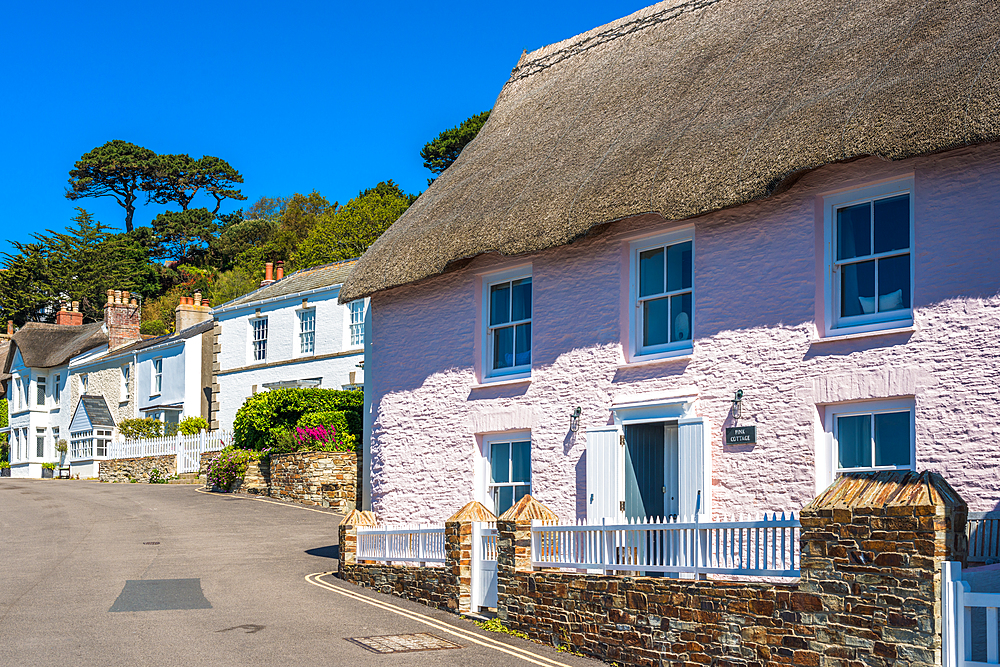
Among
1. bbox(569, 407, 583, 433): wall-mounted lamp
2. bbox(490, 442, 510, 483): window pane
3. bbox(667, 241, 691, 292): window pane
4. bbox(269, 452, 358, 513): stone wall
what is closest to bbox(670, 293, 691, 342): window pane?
bbox(667, 241, 691, 292): window pane

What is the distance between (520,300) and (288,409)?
46.5ft

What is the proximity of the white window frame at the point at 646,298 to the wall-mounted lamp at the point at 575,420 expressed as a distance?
1.05 meters

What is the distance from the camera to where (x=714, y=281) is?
1285 cm

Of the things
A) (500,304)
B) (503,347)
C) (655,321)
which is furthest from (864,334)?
(500,304)

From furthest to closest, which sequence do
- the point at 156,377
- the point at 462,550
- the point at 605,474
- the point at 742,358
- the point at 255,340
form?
the point at 156,377 → the point at 255,340 → the point at 462,550 → the point at 605,474 → the point at 742,358

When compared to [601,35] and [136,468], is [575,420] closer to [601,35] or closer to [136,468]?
[601,35]

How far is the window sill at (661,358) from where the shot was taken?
43.0 ft

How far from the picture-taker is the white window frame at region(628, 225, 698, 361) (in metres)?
13.2

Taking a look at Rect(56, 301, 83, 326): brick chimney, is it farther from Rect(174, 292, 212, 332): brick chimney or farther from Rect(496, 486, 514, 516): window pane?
Rect(496, 486, 514, 516): window pane

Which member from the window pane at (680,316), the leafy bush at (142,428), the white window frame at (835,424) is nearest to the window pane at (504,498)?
the window pane at (680,316)

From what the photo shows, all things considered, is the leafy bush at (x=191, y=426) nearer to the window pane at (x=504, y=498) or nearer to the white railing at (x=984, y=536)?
the window pane at (x=504, y=498)

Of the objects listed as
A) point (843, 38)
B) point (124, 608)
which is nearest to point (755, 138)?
point (843, 38)

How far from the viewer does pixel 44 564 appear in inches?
674

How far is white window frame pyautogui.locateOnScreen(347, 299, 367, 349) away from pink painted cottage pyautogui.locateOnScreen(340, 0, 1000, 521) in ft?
48.3
